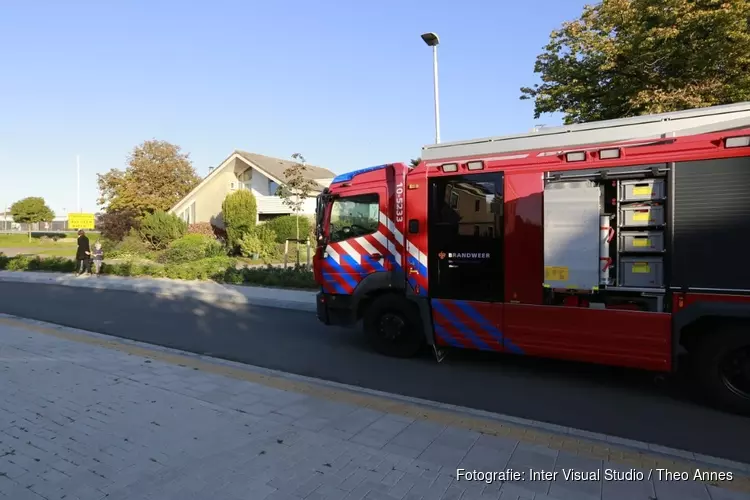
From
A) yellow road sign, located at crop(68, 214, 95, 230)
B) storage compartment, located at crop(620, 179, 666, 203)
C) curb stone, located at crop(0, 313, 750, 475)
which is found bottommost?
curb stone, located at crop(0, 313, 750, 475)

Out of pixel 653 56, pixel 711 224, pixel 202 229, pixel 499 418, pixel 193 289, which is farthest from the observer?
pixel 202 229

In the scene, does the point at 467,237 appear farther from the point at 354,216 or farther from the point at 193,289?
the point at 193,289

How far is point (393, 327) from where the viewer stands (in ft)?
22.6

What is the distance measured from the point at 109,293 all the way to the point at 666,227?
14.9 m

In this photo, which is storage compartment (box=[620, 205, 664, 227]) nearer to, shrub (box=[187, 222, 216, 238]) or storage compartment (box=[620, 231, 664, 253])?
storage compartment (box=[620, 231, 664, 253])

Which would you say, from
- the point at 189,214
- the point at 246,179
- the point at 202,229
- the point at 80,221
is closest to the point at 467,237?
the point at 202,229

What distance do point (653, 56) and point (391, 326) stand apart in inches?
457

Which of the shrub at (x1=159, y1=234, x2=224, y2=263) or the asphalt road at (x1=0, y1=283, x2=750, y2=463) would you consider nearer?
the asphalt road at (x1=0, y1=283, x2=750, y2=463)

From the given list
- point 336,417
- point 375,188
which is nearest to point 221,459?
point 336,417

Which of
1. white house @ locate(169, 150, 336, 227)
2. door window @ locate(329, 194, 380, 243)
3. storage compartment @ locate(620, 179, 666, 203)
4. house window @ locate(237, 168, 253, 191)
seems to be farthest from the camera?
house window @ locate(237, 168, 253, 191)

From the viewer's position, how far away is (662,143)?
4953 mm

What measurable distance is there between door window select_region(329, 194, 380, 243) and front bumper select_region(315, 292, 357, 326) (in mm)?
869

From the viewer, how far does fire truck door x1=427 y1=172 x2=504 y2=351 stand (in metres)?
5.93

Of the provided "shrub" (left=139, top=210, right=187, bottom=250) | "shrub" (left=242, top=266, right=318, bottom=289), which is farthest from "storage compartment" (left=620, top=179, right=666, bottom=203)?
"shrub" (left=139, top=210, right=187, bottom=250)
